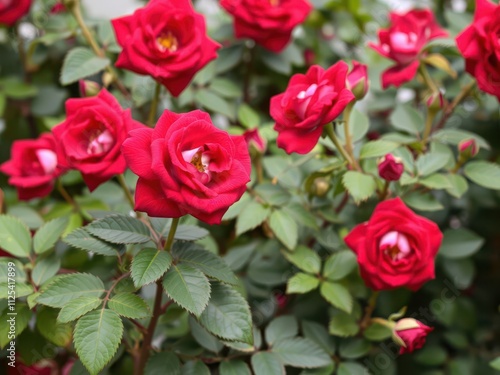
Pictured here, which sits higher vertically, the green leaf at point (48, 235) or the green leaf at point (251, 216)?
the green leaf at point (48, 235)

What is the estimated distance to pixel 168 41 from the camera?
2.34ft

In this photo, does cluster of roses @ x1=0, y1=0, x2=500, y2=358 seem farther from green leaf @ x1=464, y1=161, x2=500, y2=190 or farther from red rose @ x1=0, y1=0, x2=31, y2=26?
red rose @ x1=0, y1=0, x2=31, y2=26

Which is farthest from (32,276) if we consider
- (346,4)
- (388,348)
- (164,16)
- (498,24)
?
(346,4)

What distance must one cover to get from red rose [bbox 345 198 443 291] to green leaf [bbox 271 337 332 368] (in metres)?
0.11

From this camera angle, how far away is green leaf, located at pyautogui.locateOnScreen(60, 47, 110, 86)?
793 millimetres

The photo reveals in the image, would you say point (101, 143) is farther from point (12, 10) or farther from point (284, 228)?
point (12, 10)

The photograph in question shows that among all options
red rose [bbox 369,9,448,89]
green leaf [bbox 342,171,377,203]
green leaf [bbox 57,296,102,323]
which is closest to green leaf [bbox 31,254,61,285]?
green leaf [bbox 57,296,102,323]

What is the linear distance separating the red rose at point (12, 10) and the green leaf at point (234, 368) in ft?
2.23

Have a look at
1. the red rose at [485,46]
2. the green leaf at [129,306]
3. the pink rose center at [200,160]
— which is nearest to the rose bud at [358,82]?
the red rose at [485,46]

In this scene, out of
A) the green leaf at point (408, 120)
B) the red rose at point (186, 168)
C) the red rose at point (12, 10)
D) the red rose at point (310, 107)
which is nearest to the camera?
the red rose at point (186, 168)

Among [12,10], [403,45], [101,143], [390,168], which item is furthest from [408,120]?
[12,10]

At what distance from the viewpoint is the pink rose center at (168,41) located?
2.33ft

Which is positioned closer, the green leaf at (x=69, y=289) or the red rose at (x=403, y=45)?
the green leaf at (x=69, y=289)

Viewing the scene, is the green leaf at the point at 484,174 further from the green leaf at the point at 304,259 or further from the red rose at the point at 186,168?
the red rose at the point at 186,168
